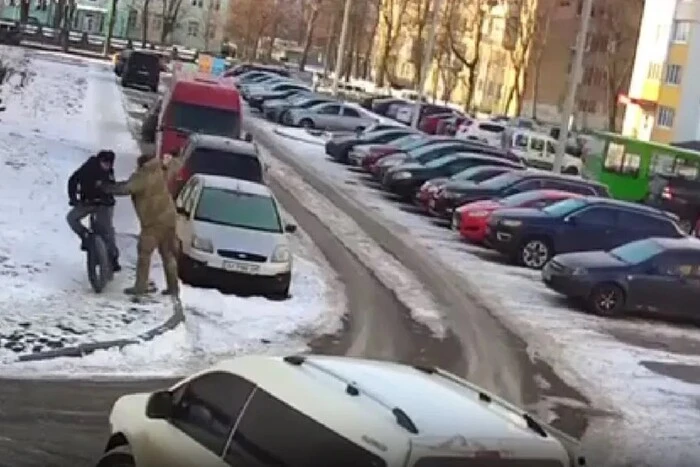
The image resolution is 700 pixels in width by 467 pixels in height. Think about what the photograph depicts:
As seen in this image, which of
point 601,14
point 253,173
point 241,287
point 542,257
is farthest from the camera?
Answer: point 601,14

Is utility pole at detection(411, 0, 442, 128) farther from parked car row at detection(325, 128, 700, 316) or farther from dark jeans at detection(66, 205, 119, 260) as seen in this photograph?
dark jeans at detection(66, 205, 119, 260)

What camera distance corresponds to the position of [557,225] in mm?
27969

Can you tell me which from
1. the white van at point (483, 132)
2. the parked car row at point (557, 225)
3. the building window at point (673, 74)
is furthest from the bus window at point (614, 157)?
the building window at point (673, 74)

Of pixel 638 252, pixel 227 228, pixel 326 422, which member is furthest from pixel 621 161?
pixel 326 422

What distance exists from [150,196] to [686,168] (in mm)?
30627

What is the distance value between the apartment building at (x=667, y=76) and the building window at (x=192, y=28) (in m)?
57.8

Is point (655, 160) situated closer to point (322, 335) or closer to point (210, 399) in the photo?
point (322, 335)

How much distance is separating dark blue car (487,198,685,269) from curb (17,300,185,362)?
11.9 metres

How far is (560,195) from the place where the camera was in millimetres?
30766

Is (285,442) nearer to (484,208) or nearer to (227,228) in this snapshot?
(227,228)

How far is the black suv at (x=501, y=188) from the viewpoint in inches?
1287

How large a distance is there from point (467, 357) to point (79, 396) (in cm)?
639

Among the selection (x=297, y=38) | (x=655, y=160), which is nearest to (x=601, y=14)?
(x=655, y=160)

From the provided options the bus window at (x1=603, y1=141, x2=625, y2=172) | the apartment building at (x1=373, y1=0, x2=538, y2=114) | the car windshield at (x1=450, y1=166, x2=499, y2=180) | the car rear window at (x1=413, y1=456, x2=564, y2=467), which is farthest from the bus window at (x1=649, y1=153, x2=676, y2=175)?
the car rear window at (x1=413, y1=456, x2=564, y2=467)
